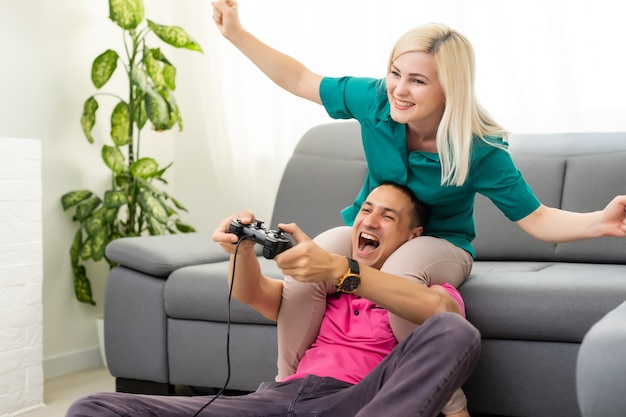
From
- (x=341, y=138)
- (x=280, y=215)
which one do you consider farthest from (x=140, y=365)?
(x=341, y=138)

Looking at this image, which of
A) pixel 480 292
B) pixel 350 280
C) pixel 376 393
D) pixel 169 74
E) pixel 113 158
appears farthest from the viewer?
pixel 169 74

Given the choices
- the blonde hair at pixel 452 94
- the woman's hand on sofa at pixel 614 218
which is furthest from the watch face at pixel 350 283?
the woman's hand on sofa at pixel 614 218

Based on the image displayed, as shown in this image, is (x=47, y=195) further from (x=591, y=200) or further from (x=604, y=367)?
(x=604, y=367)

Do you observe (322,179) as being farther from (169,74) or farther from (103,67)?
(103,67)

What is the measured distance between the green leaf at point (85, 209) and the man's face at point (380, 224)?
166cm

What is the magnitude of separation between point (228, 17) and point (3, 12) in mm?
1379

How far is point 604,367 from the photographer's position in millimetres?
1332

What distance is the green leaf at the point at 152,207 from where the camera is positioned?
328 cm

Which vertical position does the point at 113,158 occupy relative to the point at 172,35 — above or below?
below

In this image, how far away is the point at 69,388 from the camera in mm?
3057

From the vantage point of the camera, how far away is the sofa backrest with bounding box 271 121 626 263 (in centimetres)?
264

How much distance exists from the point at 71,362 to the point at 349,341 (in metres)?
1.90

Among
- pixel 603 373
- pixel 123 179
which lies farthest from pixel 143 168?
pixel 603 373

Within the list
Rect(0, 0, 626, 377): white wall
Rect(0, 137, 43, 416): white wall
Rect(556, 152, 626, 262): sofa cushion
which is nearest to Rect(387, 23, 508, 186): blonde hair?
Rect(556, 152, 626, 262): sofa cushion
